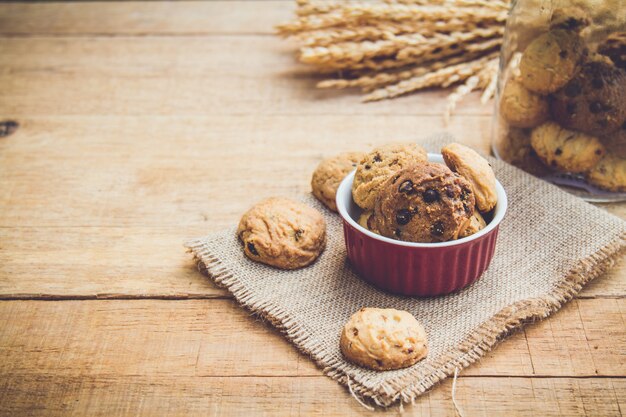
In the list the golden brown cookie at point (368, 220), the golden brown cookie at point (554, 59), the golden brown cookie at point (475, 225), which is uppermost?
the golden brown cookie at point (554, 59)

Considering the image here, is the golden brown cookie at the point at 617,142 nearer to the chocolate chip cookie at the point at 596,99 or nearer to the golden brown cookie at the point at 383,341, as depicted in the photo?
the chocolate chip cookie at the point at 596,99

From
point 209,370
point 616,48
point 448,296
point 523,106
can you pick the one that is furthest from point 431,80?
point 209,370

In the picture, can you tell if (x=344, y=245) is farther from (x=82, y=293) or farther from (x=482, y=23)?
(x=482, y=23)

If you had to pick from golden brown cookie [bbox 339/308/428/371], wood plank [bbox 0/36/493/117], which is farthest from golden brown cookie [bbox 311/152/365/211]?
wood plank [bbox 0/36/493/117]

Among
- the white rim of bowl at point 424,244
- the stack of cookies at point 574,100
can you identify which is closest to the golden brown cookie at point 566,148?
the stack of cookies at point 574,100

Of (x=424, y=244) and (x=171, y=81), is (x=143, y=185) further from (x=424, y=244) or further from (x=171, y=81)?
(x=424, y=244)

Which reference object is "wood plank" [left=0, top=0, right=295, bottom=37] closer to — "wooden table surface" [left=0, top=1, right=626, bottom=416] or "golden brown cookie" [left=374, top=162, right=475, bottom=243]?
"wooden table surface" [left=0, top=1, right=626, bottom=416]
